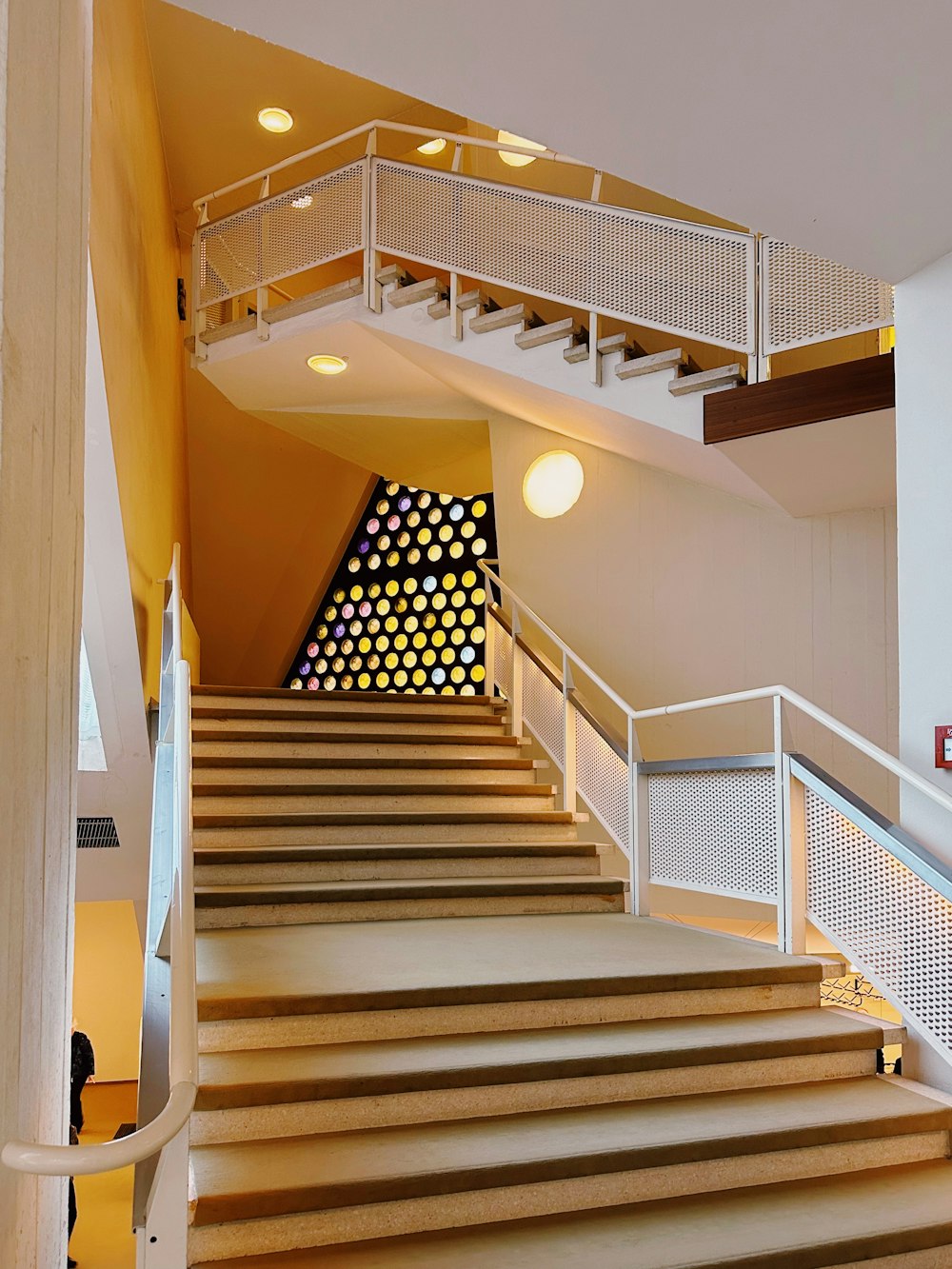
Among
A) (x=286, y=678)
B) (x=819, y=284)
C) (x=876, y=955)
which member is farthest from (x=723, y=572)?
(x=286, y=678)

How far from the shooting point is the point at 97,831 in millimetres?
6895

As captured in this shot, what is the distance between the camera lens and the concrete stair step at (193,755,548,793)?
602 cm

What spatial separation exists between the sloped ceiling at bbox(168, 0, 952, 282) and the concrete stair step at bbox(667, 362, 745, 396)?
2.30 meters

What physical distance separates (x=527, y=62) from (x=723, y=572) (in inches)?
184

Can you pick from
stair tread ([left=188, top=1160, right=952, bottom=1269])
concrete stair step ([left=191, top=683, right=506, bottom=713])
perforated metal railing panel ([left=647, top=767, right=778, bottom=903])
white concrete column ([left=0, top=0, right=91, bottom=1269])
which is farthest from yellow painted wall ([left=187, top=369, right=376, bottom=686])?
white concrete column ([left=0, top=0, right=91, bottom=1269])

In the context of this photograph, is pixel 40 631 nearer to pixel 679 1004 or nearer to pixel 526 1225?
pixel 526 1225

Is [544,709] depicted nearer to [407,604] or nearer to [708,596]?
[708,596]

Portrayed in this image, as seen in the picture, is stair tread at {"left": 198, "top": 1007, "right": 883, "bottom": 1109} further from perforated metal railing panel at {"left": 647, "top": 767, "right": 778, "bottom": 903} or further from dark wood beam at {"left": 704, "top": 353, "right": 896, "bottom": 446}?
dark wood beam at {"left": 704, "top": 353, "right": 896, "bottom": 446}

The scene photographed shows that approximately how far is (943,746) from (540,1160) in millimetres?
1916

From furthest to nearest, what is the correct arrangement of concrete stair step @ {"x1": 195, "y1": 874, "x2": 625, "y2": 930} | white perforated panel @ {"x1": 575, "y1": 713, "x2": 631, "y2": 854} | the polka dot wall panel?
the polka dot wall panel < white perforated panel @ {"x1": 575, "y1": 713, "x2": 631, "y2": 854} < concrete stair step @ {"x1": 195, "y1": 874, "x2": 625, "y2": 930}

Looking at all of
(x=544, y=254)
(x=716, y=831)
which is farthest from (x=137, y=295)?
(x=716, y=831)

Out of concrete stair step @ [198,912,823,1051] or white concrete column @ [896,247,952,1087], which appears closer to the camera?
concrete stair step @ [198,912,823,1051]

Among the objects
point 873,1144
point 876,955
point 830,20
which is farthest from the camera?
point 876,955

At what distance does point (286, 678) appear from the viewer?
12945mm
